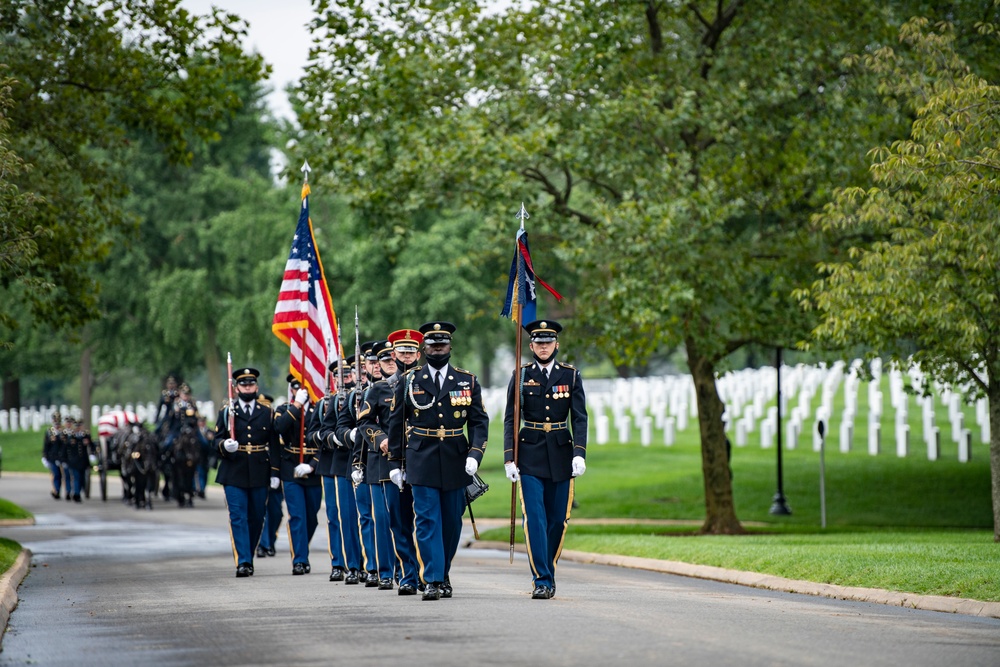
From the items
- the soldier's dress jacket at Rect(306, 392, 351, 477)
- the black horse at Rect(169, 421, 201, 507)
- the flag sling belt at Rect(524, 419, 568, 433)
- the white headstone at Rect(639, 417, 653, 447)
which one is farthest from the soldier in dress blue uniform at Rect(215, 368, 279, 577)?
the white headstone at Rect(639, 417, 653, 447)

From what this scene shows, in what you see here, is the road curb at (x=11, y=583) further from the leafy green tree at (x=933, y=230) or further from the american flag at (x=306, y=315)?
the leafy green tree at (x=933, y=230)

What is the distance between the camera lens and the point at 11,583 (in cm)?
1492

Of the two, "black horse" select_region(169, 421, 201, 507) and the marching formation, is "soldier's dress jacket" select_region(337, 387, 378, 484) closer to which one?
the marching formation

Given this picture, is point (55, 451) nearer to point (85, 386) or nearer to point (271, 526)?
point (271, 526)

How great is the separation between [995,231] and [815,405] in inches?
1268

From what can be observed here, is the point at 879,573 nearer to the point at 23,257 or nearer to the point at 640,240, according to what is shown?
the point at 640,240

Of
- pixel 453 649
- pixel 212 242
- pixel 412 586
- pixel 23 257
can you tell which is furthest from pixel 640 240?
pixel 212 242

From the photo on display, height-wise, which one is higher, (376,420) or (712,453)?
(376,420)

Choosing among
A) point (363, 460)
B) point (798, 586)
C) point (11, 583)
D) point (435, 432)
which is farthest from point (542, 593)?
point (11, 583)

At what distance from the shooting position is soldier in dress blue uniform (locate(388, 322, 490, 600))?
12430 millimetres

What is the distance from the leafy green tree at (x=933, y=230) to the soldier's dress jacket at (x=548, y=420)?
6.40m

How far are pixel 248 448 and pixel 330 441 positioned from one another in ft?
4.62

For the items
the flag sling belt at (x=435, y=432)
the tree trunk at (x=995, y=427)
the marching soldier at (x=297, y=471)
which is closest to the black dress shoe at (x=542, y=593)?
the flag sling belt at (x=435, y=432)

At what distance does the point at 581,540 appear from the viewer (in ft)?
72.7
